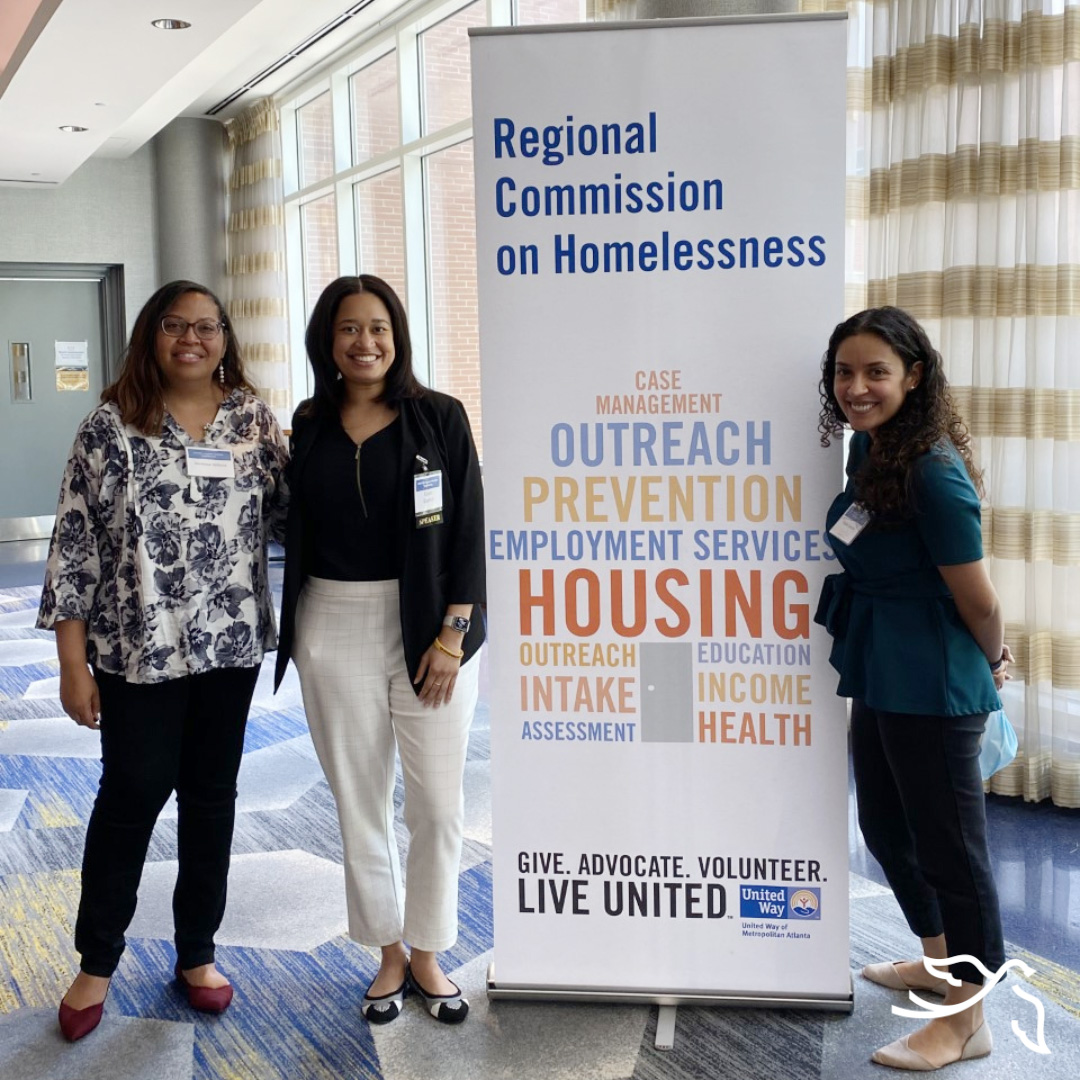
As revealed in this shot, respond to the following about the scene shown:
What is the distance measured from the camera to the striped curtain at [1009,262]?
10.4ft

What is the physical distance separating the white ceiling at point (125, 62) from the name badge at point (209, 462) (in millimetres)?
4025

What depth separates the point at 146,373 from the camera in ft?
7.54

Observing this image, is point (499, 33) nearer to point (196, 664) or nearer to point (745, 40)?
point (745, 40)

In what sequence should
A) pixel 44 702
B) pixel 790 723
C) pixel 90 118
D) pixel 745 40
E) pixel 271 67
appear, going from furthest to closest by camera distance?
pixel 271 67 → pixel 90 118 → pixel 44 702 → pixel 790 723 → pixel 745 40

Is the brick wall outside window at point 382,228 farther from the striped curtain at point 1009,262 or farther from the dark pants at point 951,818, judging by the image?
the dark pants at point 951,818

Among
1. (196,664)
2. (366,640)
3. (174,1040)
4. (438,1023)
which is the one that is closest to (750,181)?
(366,640)

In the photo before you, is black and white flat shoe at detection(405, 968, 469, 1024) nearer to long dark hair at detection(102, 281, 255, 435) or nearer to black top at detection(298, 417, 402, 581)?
black top at detection(298, 417, 402, 581)

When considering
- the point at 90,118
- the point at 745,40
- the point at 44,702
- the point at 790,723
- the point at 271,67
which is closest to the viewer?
the point at 745,40

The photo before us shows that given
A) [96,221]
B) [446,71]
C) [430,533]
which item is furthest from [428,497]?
[96,221]

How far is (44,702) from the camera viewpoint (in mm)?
4965

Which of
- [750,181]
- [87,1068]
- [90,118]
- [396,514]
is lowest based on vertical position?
[87,1068]

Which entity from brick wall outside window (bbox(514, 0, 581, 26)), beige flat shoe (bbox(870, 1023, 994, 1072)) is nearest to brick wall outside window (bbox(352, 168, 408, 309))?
brick wall outside window (bbox(514, 0, 581, 26))

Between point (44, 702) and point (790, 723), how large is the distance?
3.73 metres

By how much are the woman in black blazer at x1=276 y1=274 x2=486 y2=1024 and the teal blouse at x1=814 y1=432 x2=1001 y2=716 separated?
0.77 meters
